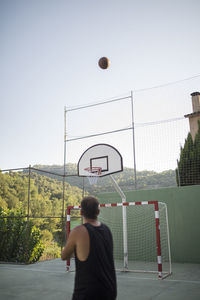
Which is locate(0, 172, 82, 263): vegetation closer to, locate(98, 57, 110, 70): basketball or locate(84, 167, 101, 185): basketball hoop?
locate(84, 167, 101, 185): basketball hoop

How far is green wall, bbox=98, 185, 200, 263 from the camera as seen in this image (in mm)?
7105

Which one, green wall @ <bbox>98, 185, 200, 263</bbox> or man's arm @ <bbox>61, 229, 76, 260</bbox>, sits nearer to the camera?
man's arm @ <bbox>61, 229, 76, 260</bbox>

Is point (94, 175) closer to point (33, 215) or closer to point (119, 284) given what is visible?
point (119, 284)

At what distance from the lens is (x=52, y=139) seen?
44.1 ft

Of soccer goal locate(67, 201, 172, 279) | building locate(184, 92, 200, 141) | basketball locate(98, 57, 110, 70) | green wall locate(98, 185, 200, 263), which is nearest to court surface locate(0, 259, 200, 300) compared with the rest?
green wall locate(98, 185, 200, 263)

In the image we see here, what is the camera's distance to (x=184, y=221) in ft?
24.1

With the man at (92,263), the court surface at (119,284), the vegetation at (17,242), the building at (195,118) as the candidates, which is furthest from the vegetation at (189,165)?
the man at (92,263)

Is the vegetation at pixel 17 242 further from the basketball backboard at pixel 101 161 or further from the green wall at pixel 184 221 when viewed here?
the green wall at pixel 184 221

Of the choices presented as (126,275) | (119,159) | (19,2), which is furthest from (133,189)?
(19,2)

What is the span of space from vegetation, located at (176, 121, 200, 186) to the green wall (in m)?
0.45

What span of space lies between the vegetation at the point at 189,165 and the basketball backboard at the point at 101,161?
7.28ft

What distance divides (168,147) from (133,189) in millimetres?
1786

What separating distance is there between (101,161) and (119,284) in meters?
3.01

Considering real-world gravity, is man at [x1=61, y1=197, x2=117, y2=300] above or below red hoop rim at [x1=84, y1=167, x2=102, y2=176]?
below
